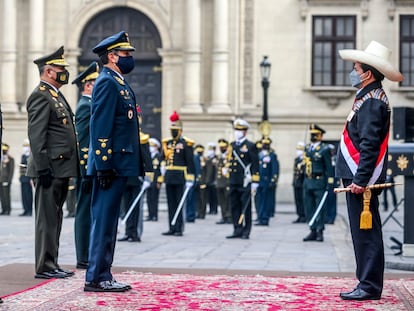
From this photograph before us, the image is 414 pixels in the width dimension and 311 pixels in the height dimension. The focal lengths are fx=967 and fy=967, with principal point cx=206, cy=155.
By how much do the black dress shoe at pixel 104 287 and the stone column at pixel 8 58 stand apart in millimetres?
23699

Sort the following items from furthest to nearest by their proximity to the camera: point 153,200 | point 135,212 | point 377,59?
point 153,200 → point 135,212 → point 377,59

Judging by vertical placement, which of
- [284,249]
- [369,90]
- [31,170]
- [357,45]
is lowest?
[284,249]

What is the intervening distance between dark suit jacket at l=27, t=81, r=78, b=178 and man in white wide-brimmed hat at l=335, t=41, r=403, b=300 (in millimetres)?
3039

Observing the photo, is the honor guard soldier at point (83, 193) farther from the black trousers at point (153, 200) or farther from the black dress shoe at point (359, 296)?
the black trousers at point (153, 200)

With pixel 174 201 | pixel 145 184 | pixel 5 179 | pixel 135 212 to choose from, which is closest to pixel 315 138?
pixel 174 201

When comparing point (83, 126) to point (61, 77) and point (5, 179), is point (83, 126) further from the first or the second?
point (5, 179)

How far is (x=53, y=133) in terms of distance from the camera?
10375 millimetres

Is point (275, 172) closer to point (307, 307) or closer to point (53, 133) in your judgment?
point (53, 133)

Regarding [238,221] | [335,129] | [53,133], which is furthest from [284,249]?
[335,129]

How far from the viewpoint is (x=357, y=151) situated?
895 cm

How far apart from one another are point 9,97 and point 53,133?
22.4 m

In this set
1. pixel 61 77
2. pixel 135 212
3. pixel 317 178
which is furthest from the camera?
pixel 317 178

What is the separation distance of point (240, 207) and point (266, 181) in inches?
236

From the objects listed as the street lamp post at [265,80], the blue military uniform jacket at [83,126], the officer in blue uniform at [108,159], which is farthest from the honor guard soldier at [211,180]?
the officer in blue uniform at [108,159]
